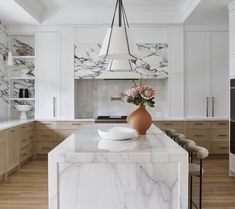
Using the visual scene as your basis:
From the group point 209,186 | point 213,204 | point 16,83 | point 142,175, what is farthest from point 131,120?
point 16,83

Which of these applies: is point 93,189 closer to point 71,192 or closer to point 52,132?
point 71,192

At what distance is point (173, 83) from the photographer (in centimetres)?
661

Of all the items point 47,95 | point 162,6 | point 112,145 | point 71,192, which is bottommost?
point 71,192

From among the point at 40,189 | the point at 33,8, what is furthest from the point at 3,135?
the point at 33,8

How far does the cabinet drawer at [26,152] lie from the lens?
5.83m

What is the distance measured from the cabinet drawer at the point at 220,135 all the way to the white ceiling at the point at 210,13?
6.93ft

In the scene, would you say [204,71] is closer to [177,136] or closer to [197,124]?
[197,124]

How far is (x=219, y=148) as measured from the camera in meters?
6.47

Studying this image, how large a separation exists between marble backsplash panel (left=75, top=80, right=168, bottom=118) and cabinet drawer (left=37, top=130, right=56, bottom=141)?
0.70 m

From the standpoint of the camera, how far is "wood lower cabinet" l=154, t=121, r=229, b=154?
6430 mm

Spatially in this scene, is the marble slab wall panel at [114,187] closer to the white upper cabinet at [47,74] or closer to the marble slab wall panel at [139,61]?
the marble slab wall panel at [139,61]

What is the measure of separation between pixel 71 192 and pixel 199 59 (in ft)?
16.4

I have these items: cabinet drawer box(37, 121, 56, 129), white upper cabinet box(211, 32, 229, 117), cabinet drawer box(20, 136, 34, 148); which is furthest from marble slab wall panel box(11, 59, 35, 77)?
white upper cabinet box(211, 32, 229, 117)

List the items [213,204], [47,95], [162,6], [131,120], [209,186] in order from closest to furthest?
[131,120]
[213,204]
[209,186]
[162,6]
[47,95]
